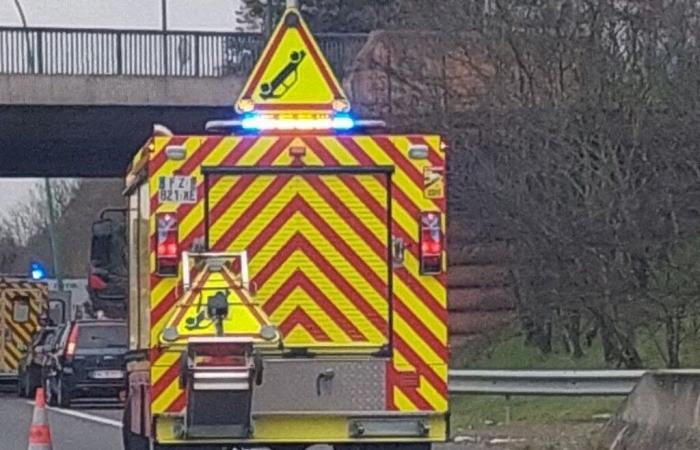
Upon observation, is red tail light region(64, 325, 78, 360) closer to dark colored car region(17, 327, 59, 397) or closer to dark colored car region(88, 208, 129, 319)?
dark colored car region(17, 327, 59, 397)

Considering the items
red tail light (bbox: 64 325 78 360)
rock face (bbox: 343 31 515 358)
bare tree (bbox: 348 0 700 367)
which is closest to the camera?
bare tree (bbox: 348 0 700 367)

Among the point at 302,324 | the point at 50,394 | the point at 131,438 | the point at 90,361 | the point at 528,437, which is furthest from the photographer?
the point at 50,394

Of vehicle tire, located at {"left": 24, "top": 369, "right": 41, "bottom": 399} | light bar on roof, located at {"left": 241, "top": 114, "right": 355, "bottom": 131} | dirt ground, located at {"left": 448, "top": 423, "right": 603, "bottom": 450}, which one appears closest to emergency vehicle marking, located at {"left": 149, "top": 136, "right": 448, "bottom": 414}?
light bar on roof, located at {"left": 241, "top": 114, "right": 355, "bottom": 131}

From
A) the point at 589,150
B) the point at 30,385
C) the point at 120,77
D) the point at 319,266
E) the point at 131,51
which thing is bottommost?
the point at 319,266

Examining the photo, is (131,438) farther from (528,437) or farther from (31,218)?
(31,218)

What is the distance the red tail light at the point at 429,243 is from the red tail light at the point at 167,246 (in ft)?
5.35

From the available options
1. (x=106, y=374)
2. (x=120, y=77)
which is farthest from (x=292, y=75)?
(x=120, y=77)

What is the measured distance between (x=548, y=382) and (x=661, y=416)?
7.27 meters

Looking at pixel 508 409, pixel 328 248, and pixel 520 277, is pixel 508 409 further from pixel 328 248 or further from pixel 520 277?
pixel 328 248

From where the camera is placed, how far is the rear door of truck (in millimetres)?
13719

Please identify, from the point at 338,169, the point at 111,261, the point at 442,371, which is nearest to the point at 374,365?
the point at 442,371

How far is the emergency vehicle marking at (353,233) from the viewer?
13.7 m

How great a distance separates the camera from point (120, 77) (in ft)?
126

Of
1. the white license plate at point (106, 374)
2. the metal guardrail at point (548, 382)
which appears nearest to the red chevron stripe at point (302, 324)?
the metal guardrail at point (548, 382)
